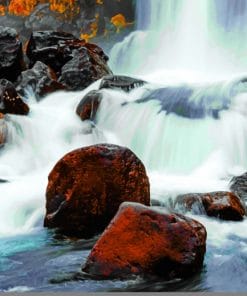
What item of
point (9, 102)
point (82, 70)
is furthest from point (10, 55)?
point (9, 102)

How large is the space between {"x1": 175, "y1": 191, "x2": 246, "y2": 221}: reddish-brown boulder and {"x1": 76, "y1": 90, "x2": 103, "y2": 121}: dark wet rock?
2.57 meters

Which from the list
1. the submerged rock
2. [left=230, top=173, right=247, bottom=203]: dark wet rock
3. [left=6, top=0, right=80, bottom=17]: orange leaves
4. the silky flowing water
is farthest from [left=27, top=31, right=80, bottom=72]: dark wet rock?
[left=230, top=173, right=247, bottom=203]: dark wet rock

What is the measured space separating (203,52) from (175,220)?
8.25 m

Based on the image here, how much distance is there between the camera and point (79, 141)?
605 centimetres

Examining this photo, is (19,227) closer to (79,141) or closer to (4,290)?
(4,290)

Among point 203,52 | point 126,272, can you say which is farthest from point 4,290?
point 203,52

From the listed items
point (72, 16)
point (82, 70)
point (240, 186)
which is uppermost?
point (72, 16)

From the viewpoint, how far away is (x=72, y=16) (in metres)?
12.2

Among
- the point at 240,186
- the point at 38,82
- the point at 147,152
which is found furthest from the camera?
the point at 38,82

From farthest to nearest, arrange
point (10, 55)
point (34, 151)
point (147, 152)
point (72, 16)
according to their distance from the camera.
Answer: point (72, 16), point (10, 55), point (34, 151), point (147, 152)

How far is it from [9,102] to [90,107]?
0.92m

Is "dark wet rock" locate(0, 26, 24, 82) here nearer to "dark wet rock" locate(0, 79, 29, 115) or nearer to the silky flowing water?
the silky flowing water

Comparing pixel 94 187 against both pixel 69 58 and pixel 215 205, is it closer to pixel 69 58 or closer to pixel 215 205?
pixel 215 205

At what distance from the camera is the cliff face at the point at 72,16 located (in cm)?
1180
